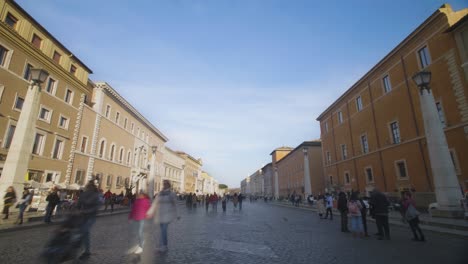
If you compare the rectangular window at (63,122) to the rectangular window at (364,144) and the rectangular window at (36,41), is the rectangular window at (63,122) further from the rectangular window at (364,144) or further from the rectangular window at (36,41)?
the rectangular window at (364,144)

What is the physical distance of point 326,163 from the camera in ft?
153

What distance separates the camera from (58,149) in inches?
1004

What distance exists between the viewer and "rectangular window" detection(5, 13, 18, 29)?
788 inches

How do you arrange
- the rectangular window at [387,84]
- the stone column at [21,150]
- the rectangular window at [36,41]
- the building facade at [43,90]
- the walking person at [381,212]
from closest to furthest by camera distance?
1. the walking person at [381,212]
2. the stone column at [21,150]
3. the building facade at [43,90]
4. the rectangular window at [36,41]
5. the rectangular window at [387,84]

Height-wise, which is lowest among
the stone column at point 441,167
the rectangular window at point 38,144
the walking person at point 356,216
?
the walking person at point 356,216

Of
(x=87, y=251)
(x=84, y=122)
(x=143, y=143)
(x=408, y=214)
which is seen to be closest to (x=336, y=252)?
(x=408, y=214)

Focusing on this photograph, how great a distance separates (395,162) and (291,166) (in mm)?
44304

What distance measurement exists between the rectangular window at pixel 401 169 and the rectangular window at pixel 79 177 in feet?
112

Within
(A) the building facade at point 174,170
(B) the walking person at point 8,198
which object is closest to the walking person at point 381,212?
(B) the walking person at point 8,198

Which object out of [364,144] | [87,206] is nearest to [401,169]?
[364,144]

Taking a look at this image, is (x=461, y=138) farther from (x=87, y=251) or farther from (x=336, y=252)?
(x=87, y=251)

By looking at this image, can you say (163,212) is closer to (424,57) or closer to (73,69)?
(424,57)

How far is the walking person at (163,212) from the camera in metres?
6.69

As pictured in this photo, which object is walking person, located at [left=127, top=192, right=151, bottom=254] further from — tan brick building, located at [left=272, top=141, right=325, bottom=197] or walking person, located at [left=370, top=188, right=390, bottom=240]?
tan brick building, located at [left=272, top=141, right=325, bottom=197]
